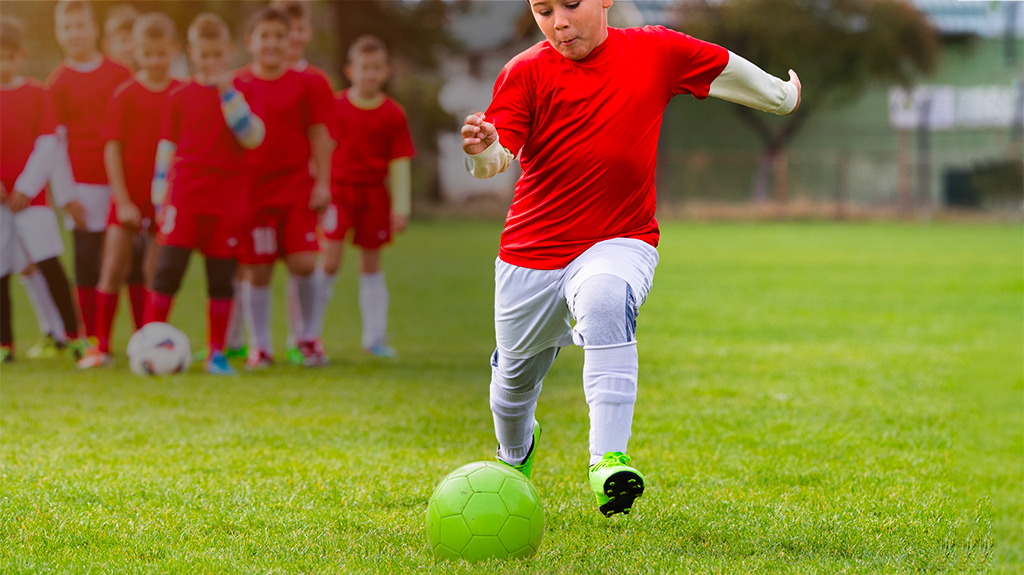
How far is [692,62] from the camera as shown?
3.47 metres

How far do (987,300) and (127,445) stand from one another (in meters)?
9.67

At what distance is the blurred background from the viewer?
105 ft

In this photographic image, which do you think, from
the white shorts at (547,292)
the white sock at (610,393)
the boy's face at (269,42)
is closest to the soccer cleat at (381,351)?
the boy's face at (269,42)

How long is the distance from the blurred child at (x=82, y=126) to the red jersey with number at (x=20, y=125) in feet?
0.39

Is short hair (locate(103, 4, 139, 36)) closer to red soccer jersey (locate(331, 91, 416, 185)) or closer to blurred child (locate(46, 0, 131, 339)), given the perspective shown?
blurred child (locate(46, 0, 131, 339))

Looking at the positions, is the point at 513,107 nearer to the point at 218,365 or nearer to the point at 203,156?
the point at 203,156

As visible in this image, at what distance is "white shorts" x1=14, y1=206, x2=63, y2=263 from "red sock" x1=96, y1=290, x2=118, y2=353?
2.05ft

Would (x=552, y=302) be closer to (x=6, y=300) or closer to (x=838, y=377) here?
(x=838, y=377)

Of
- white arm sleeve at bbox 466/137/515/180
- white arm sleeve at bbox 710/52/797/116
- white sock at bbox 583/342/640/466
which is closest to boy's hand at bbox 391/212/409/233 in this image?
white arm sleeve at bbox 710/52/797/116

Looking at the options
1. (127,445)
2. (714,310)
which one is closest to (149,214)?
(127,445)

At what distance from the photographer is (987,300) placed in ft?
36.8

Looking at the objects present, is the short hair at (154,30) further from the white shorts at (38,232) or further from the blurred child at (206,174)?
the white shorts at (38,232)

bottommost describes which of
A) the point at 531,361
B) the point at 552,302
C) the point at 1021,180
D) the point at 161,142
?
the point at 1021,180

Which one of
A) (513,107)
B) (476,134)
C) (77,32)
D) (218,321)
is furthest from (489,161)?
(77,32)
